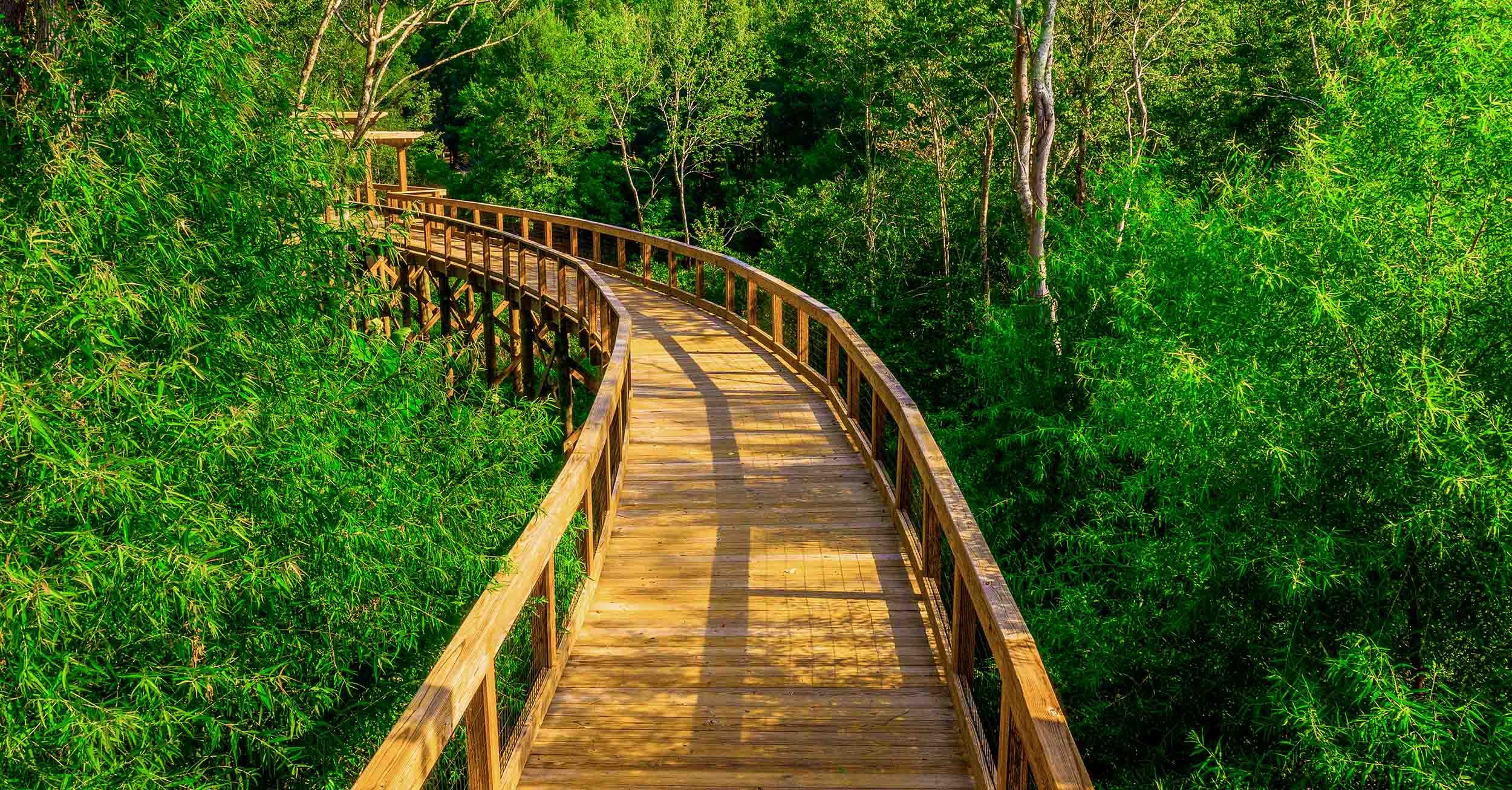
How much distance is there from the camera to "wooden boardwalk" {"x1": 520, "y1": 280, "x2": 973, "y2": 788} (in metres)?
4.41

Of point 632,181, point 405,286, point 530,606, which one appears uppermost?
point 632,181

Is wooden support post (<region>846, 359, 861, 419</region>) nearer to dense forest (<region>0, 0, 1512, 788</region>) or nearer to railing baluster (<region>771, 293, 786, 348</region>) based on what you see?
dense forest (<region>0, 0, 1512, 788</region>)

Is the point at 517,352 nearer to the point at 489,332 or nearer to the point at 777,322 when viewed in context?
the point at 489,332

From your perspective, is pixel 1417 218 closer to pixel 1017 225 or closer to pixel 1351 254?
pixel 1351 254

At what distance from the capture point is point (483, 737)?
3.92 metres

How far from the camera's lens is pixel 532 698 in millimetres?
4691

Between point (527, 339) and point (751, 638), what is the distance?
1470cm

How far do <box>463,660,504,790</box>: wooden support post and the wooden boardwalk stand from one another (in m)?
0.36

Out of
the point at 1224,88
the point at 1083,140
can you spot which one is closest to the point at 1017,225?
the point at 1083,140

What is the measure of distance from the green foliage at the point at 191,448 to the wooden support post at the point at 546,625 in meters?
1.17

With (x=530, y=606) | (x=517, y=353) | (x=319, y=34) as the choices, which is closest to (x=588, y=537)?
(x=530, y=606)

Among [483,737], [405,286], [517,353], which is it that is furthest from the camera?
[405,286]

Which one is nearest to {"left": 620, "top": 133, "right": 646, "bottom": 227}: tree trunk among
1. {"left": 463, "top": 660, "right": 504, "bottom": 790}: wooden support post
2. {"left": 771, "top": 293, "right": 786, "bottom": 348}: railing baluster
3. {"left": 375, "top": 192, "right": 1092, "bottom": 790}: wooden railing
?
{"left": 771, "top": 293, "right": 786, "bottom": 348}: railing baluster

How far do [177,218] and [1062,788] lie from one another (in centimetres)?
470
